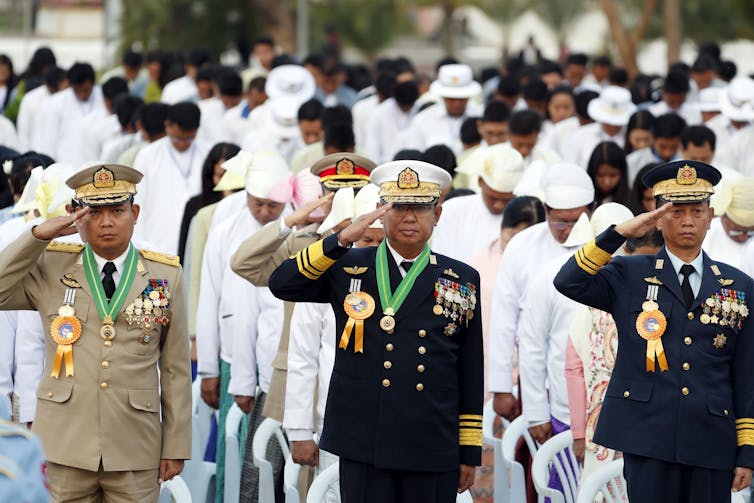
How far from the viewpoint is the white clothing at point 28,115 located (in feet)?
52.9

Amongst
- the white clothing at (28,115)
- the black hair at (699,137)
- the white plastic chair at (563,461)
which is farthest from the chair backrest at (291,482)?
the white clothing at (28,115)

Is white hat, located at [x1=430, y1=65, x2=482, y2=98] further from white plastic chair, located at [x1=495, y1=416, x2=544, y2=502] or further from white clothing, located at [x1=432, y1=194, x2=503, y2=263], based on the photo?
white plastic chair, located at [x1=495, y1=416, x2=544, y2=502]

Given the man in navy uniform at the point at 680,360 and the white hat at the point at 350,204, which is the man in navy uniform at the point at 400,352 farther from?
the white hat at the point at 350,204

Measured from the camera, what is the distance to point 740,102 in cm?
1345

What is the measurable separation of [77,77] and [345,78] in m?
4.13

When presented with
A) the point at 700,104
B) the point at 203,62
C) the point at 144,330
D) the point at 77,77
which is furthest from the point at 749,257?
the point at 203,62

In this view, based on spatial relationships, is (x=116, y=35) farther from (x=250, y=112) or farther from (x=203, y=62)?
(x=250, y=112)

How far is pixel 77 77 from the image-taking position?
1592 cm

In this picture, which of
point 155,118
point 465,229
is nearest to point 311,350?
point 465,229

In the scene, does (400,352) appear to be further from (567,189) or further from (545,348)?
(567,189)

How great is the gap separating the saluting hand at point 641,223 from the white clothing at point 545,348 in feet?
5.26

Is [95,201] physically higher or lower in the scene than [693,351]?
higher

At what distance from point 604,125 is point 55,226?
27.2ft

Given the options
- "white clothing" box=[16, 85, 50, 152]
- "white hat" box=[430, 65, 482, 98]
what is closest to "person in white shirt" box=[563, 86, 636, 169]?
"white hat" box=[430, 65, 482, 98]
